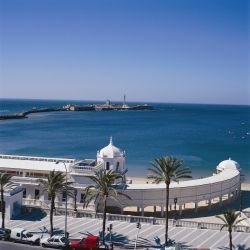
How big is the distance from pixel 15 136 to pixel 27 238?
378ft

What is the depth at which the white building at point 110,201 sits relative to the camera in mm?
44906

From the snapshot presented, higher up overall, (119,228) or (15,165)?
(15,165)

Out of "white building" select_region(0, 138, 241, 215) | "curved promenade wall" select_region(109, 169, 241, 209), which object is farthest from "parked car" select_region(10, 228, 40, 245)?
"curved promenade wall" select_region(109, 169, 241, 209)

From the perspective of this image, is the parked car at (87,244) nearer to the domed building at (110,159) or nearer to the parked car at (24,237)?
the parked car at (24,237)

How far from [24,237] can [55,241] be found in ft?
9.02

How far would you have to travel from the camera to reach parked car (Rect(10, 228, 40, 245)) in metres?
33.4

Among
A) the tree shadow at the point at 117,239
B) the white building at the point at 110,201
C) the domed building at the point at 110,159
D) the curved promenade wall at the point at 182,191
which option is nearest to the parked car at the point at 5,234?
the tree shadow at the point at 117,239

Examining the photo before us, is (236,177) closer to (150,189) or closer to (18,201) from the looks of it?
(150,189)

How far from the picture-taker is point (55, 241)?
107 feet

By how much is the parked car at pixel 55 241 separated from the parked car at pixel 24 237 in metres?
0.82

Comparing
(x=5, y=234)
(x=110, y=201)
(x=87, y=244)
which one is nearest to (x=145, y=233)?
(x=87, y=244)

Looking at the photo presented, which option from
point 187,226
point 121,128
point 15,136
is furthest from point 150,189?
point 121,128

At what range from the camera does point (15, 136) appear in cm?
14488

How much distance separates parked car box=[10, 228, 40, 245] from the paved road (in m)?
3.04
